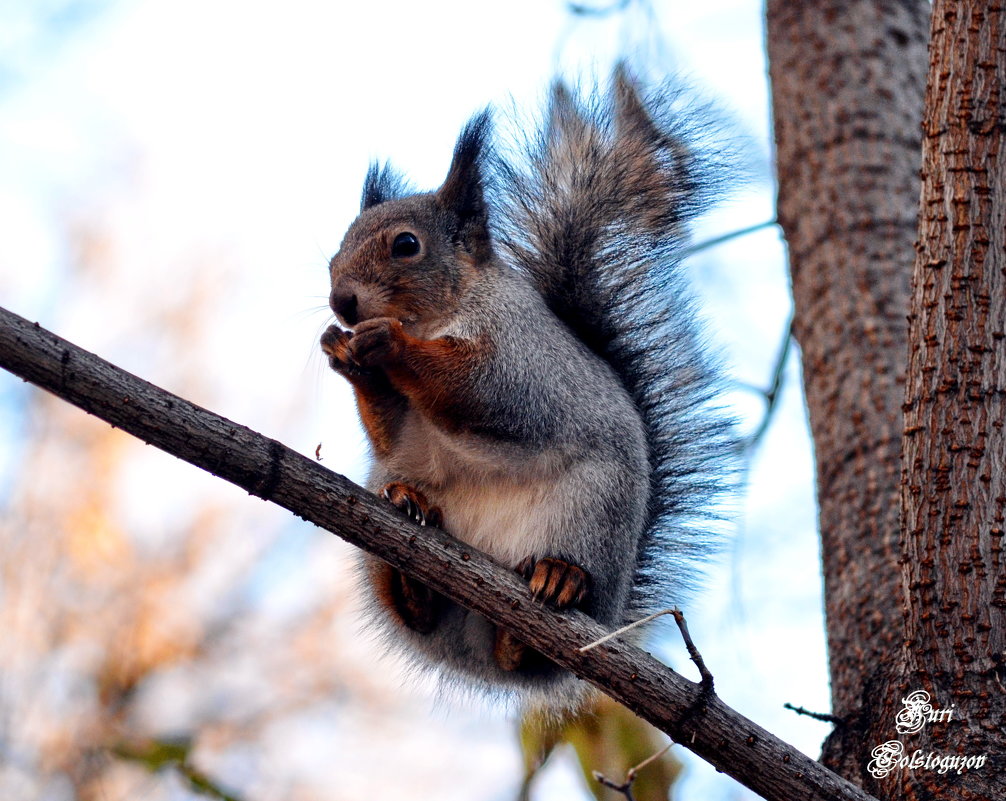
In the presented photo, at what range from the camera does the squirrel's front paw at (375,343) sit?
7.64 ft

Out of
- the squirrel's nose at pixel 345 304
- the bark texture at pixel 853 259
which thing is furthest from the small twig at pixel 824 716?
the squirrel's nose at pixel 345 304

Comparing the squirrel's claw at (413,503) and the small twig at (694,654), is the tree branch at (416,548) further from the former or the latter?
the squirrel's claw at (413,503)

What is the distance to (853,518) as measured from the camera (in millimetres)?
3012

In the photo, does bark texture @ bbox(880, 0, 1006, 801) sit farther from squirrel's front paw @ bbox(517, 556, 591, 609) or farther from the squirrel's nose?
the squirrel's nose

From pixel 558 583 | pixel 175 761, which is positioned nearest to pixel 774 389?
pixel 558 583

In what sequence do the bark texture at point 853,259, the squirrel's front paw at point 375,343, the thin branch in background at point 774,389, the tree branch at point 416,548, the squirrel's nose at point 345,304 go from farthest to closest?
the thin branch in background at point 774,389, the bark texture at point 853,259, the squirrel's nose at point 345,304, the squirrel's front paw at point 375,343, the tree branch at point 416,548

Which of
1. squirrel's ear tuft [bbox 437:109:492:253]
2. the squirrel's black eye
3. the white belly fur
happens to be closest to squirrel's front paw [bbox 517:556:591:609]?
the white belly fur

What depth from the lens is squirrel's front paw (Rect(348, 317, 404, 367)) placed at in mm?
2330

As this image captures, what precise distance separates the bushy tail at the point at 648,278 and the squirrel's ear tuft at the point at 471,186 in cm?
12

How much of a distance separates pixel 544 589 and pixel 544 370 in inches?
24.2

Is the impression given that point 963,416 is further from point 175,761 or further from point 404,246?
point 175,761

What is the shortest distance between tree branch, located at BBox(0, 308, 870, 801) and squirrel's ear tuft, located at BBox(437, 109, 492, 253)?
1.08m

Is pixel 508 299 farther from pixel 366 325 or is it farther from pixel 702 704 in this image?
pixel 702 704

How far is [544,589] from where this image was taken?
2160mm
